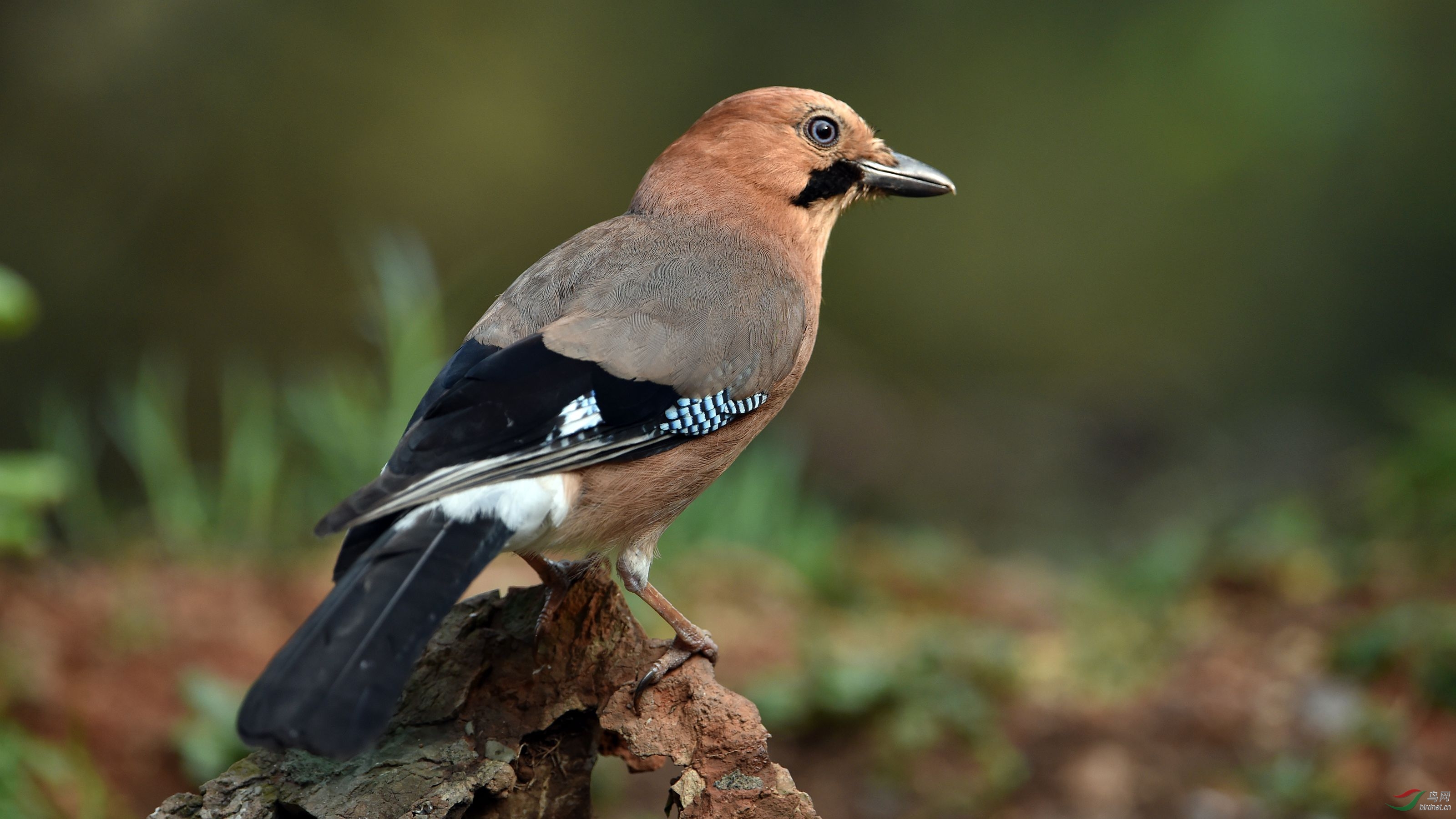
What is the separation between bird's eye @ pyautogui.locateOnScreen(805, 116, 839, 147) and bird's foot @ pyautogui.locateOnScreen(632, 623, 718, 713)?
1611mm

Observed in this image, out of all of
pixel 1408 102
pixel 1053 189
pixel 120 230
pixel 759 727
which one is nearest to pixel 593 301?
pixel 759 727

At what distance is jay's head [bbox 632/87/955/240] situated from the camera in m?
3.73

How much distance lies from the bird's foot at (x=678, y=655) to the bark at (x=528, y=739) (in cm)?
2

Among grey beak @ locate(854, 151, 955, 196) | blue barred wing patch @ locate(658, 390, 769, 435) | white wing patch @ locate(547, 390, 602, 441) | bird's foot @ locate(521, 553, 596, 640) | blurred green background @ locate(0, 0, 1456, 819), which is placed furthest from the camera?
blurred green background @ locate(0, 0, 1456, 819)

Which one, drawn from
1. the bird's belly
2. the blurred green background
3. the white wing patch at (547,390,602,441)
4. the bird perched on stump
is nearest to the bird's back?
the bird perched on stump

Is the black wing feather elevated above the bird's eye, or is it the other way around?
the bird's eye

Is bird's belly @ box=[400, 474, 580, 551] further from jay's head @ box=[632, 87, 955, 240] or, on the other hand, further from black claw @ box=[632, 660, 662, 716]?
jay's head @ box=[632, 87, 955, 240]

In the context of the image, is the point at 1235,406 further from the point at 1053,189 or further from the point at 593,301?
the point at 593,301

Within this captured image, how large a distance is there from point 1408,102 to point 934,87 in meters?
3.91

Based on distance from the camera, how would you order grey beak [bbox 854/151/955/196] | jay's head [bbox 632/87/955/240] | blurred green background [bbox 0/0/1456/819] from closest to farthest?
jay's head [bbox 632/87/955/240], grey beak [bbox 854/151/955/196], blurred green background [bbox 0/0/1456/819]

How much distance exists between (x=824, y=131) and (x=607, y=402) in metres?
1.34

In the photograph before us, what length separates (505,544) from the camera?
107 inches

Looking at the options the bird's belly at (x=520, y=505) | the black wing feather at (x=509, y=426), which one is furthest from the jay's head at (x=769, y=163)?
the bird's belly at (x=520, y=505)

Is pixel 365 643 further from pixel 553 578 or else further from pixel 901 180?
pixel 901 180
